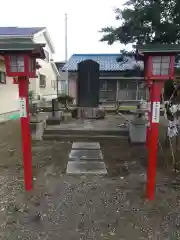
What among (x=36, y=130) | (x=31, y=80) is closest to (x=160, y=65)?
(x=36, y=130)

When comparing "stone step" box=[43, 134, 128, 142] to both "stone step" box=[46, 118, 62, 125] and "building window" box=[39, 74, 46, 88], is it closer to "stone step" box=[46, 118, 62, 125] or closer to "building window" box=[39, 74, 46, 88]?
"stone step" box=[46, 118, 62, 125]

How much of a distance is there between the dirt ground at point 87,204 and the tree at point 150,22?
9.54ft

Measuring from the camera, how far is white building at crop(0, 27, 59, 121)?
10.3m

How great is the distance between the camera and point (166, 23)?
5035 millimetres

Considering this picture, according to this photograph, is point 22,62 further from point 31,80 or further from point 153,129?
point 31,80

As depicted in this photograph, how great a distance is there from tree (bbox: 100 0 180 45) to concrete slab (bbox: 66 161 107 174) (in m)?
3.15

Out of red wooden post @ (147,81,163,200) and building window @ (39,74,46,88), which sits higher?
building window @ (39,74,46,88)

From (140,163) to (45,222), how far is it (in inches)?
110

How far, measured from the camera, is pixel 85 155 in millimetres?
A: 5543

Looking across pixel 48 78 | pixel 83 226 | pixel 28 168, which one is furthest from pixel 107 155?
pixel 48 78

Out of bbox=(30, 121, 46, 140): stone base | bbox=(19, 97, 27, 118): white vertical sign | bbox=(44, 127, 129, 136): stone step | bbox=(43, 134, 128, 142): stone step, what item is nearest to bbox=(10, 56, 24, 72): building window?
bbox=(19, 97, 27, 118): white vertical sign

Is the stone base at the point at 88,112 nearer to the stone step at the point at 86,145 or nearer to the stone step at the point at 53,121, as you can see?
the stone step at the point at 53,121

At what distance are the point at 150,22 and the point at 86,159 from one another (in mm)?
3469

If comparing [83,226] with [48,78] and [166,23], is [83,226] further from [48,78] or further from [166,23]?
[48,78]
